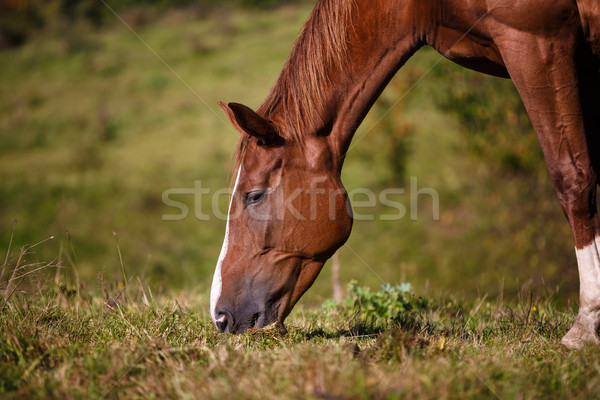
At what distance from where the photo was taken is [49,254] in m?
9.27

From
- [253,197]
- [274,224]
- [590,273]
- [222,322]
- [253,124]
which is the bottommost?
[222,322]

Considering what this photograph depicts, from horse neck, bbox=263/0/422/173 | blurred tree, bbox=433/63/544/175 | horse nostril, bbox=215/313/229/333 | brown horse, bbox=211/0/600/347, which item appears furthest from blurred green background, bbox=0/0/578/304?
horse nostril, bbox=215/313/229/333

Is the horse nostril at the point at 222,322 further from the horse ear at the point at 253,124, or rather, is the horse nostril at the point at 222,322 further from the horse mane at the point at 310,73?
the horse ear at the point at 253,124

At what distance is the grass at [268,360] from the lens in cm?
188

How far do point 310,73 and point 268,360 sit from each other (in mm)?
1839

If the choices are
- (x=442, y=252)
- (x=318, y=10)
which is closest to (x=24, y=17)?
(x=442, y=252)

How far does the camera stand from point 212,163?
12.8 metres

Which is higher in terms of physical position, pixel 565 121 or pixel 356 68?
pixel 356 68

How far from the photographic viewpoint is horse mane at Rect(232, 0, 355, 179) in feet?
10.3

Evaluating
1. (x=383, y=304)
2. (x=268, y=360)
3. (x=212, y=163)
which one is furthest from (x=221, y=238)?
(x=268, y=360)

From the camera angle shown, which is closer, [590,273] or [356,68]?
[590,273]

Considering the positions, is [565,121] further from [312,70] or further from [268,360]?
[268,360]

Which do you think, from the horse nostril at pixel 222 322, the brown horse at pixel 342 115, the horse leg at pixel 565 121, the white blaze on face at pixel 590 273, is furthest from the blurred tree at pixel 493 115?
the horse nostril at pixel 222 322

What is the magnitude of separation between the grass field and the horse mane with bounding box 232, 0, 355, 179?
1.33m
